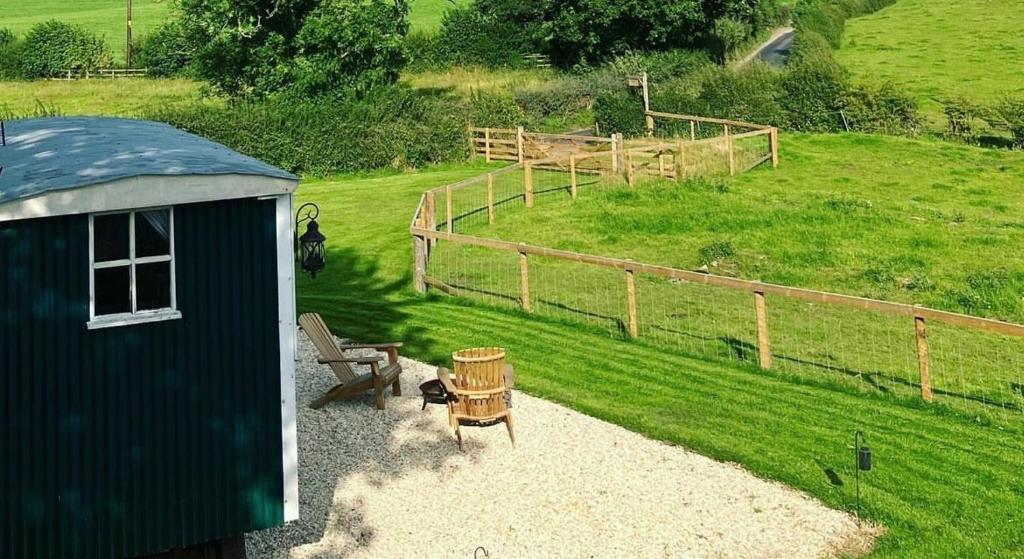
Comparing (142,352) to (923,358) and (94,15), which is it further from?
(94,15)

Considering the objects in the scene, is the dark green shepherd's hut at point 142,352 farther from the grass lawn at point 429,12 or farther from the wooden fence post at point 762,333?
the grass lawn at point 429,12

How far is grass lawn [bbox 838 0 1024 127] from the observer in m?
44.8

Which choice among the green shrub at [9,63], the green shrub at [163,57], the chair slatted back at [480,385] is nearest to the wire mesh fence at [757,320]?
the chair slatted back at [480,385]

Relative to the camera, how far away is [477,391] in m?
12.5

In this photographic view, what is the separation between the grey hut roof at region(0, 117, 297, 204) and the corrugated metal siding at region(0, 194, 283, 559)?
32 cm

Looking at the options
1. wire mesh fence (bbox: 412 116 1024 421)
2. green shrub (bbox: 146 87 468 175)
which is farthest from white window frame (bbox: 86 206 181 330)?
green shrub (bbox: 146 87 468 175)

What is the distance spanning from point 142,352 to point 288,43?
105ft

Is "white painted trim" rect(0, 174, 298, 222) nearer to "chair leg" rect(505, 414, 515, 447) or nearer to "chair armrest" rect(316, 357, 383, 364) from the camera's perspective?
"chair armrest" rect(316, 357, 383, 364)

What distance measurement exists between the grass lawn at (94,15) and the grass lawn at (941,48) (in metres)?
41.8

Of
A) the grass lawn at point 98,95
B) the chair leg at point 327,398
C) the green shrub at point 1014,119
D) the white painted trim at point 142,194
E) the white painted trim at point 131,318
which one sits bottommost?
the chair leg at point 327,398

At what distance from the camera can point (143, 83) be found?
54656 mm

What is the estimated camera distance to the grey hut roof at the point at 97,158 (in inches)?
347

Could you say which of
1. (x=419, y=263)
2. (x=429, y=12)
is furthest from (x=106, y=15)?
(x=419, y=263)

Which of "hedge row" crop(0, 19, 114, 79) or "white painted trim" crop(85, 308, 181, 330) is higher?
"hedge row" crop(0, 19, 114, 79)
